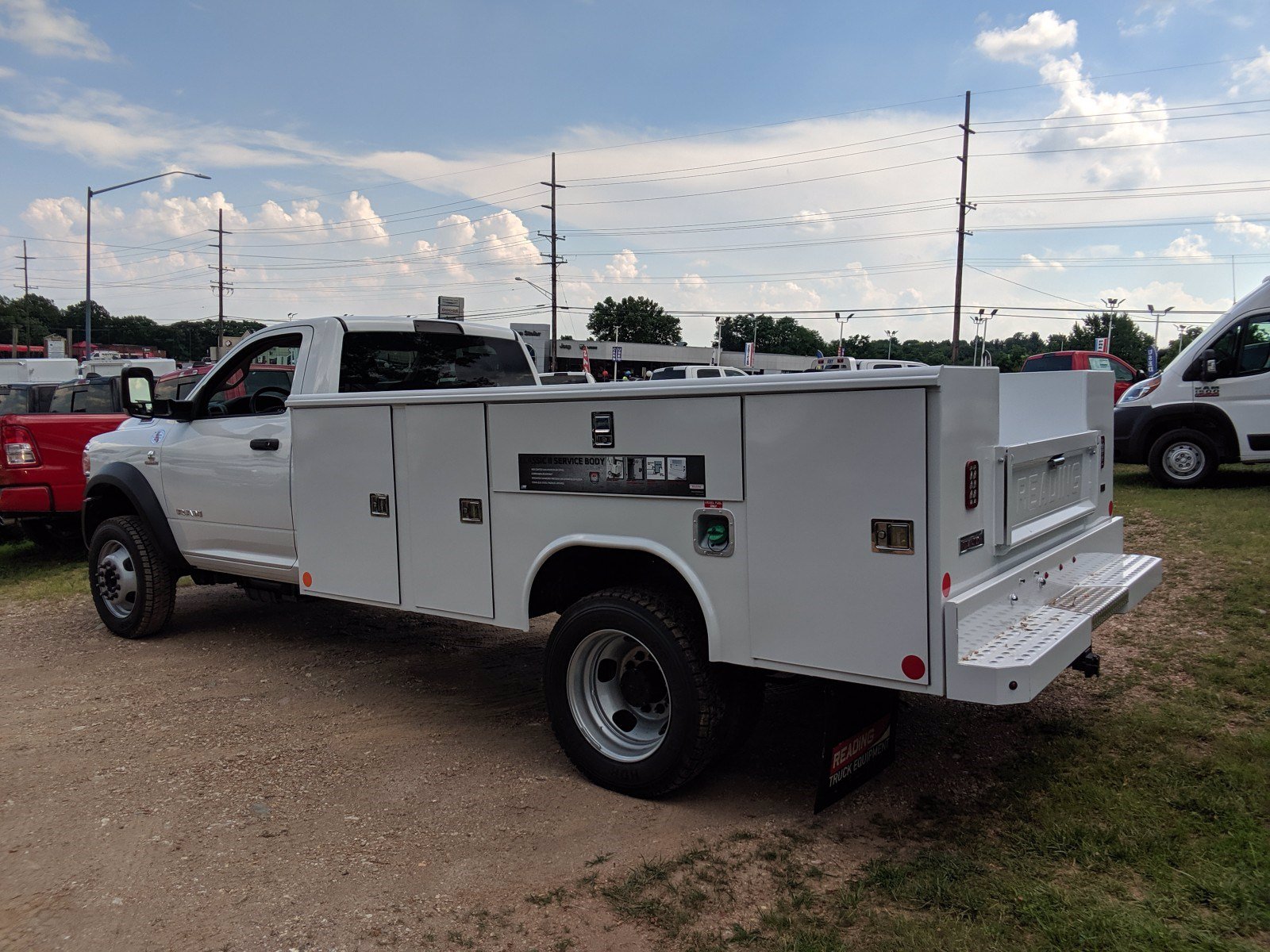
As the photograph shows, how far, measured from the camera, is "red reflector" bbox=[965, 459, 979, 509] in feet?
11.2

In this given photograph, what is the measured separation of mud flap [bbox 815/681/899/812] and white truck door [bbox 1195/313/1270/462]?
375 inches

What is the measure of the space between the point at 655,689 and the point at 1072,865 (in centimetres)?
170

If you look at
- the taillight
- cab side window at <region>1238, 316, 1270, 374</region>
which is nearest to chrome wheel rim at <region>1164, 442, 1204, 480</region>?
cab side window at <region>1238, 316, 1270, 374</region>

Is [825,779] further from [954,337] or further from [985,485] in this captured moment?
[954,337]

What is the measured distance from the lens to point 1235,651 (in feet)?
18.5

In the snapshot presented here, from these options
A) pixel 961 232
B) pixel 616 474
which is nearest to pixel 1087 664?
pixel 616 474

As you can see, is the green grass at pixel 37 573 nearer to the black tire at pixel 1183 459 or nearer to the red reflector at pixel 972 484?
the red reflector at pixel 972 484

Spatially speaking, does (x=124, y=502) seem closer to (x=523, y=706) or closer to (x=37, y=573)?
(x=37, y=573)

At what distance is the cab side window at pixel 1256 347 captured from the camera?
11148mm

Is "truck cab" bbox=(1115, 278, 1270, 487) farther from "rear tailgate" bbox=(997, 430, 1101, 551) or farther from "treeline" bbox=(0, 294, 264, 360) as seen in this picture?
"treeline" bbox=(0, 294, 264, 360)

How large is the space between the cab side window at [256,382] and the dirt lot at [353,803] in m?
1.75

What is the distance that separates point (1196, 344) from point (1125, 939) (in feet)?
35.7

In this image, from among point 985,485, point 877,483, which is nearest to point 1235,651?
point 985,485

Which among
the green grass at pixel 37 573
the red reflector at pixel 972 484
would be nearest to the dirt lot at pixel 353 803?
the red reflector at pixel 972 484
